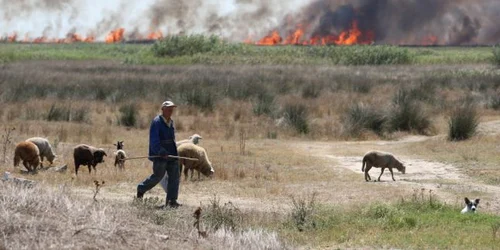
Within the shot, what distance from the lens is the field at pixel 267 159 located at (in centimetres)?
974

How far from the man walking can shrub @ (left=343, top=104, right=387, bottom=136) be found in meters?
13.8

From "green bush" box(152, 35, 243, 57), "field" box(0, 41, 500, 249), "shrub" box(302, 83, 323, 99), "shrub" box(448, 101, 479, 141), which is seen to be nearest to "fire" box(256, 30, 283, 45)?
"green bush" box(152, 35, 243, 57)

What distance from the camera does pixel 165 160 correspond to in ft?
46.6

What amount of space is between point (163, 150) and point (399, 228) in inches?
149

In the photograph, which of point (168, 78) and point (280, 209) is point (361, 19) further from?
point (280, 209)

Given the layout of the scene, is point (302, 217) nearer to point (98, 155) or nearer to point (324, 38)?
point (98, 155)

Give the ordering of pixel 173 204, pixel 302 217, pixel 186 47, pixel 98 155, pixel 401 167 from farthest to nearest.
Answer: pixel 186 47 → pixel 401 167 → pixel 98 155 → pixel 173 204 → pixel 302 217

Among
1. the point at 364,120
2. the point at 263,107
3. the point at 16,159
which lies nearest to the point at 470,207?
the point at 16,159

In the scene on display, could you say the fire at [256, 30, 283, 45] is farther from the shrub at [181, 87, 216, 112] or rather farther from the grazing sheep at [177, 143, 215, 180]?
the grazing sheep at [177, 143, 215, 180]

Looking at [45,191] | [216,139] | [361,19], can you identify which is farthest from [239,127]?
[361,19]

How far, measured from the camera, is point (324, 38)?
86.0 meters

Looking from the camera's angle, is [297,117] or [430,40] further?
[430,40]

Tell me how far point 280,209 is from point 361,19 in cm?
6885

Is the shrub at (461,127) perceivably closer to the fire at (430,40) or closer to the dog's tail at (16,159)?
the dog's tail at (16,159)
